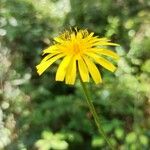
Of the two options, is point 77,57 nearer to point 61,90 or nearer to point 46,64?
point 46,64

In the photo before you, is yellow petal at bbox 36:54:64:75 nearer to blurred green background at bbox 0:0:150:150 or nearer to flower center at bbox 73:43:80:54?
flower center at bbox 73:43:80:54

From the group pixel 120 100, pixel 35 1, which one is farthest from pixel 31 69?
pixel 120 100

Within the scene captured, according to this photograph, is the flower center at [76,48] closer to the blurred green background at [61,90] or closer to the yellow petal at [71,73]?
the yellow petal at [71,73]

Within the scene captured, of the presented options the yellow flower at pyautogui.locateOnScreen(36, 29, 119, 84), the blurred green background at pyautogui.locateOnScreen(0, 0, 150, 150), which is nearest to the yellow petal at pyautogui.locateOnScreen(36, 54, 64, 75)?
A: the yellow flower at pyautogui.locateOnScreen(36, 29, 119, 84)

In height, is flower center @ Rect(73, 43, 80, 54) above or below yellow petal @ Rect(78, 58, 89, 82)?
above

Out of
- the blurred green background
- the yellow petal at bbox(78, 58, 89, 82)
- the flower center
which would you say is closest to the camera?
the yellow petal at bbox(78, 58, 89, 82)

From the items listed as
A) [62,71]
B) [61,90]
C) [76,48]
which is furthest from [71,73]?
[61,90]
